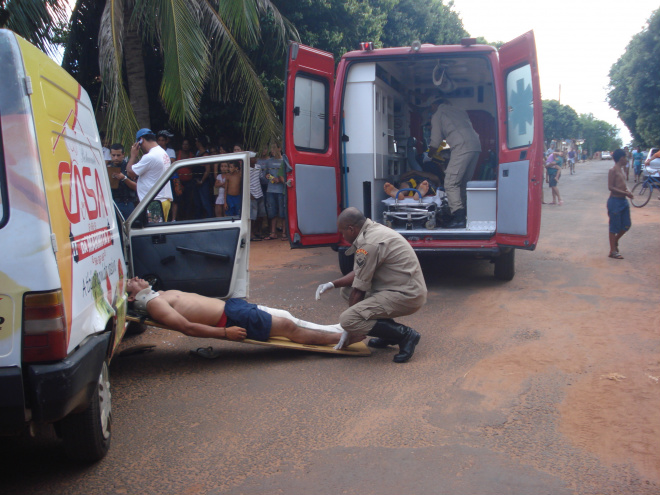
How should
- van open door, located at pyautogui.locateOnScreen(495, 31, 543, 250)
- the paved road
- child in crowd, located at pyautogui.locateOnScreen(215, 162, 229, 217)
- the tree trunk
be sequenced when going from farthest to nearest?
child in crowd, located at pyautogui.locateOnScreen(215, 162, 229, 217) → the tree trunk → van open door, located at pyautogui.locateOnScreen(495, 31, 543, 250) → the paved road

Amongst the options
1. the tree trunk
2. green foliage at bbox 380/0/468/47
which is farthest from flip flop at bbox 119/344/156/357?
green foliage at bbox 380/0/468/47

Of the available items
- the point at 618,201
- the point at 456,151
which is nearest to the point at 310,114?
the point at 456,151

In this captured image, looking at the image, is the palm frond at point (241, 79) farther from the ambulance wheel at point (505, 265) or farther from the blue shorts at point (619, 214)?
the blue shorts at point (619, 214)

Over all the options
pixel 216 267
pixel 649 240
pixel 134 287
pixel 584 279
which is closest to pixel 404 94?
pixel 584 279

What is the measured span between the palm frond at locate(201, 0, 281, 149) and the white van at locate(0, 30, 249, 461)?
6855 mm

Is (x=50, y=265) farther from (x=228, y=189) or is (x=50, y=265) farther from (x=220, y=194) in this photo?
(x=220, y=194)

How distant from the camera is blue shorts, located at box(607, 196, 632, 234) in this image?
915 cm

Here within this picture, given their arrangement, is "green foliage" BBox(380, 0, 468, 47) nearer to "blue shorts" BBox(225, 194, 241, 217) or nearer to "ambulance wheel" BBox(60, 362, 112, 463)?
"blue shorts" BBox(225, 194, 241, 217)

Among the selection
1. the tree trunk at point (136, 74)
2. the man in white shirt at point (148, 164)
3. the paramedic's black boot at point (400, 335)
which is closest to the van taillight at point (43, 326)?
the paramedic's black boot at point (400, 335)

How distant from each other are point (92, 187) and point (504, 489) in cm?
284

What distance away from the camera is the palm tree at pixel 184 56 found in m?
8.92

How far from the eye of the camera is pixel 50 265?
2658 mm

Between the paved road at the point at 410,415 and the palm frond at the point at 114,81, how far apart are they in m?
3.96

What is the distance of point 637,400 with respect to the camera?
3955 mm
